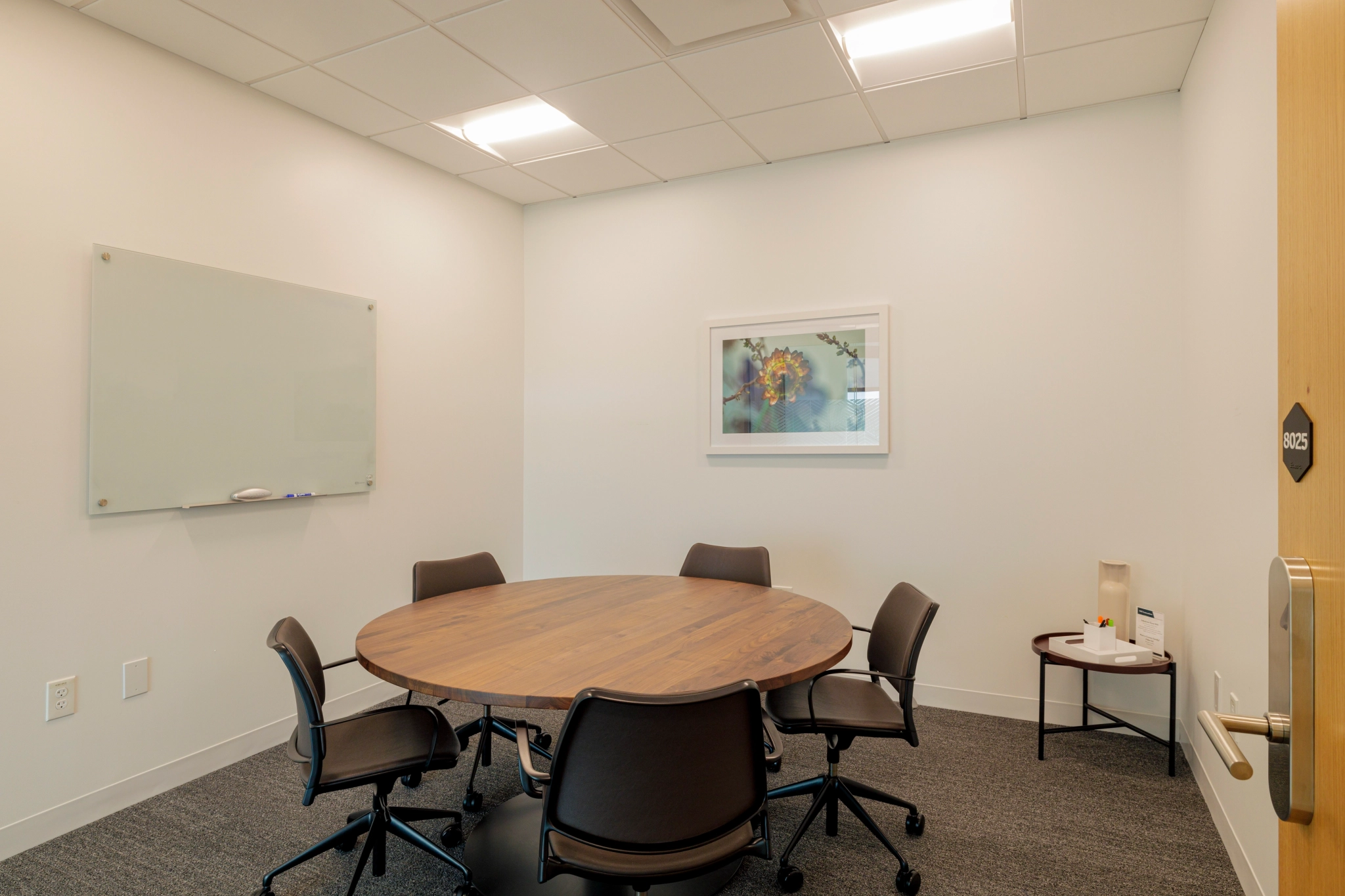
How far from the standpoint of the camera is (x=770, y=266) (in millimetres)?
4152

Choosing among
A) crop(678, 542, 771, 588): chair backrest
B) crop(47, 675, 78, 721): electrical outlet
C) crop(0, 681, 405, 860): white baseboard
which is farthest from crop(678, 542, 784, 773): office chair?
crop(47, 675, 78, 721): electrical outlet

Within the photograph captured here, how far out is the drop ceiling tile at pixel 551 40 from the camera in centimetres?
265

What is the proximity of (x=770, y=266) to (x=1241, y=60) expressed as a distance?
227cm

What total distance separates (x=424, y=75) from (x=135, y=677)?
2.76 meters

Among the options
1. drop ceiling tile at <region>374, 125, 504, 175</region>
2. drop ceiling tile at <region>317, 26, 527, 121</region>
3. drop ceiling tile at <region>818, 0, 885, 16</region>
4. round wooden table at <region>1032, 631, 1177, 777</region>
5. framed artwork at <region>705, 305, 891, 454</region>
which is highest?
drop ceiling tile at <region>374, 125, 504, 175</region>

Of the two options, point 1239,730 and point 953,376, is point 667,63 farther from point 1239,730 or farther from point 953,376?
point 1239,730

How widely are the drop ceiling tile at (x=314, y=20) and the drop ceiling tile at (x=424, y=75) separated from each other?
0.07 m

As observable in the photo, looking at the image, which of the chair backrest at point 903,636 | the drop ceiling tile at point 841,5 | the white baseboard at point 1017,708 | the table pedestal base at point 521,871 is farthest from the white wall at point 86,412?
the white baseboard at point 1017,708

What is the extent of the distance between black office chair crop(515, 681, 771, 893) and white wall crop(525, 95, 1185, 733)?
2433 mm

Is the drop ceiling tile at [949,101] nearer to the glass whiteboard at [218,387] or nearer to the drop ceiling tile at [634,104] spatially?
the drop ceiling tile at [634,104]

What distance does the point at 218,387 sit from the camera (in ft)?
10.0

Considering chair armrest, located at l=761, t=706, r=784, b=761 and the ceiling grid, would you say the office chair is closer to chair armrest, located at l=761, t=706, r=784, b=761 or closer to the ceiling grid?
chair armrest, located at l=761, t=706, r=784, b=761

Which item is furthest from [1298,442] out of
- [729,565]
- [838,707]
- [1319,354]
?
[729,565]

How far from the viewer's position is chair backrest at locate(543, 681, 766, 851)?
5.05 ft
